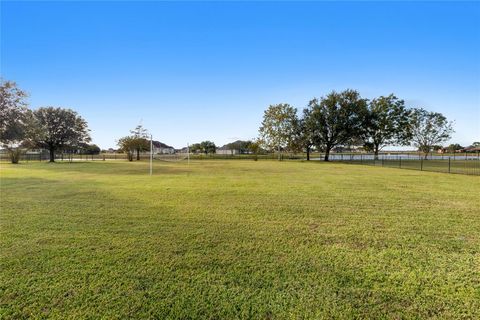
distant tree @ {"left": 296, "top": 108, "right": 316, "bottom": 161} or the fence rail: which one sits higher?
distant tree @ {"left": 296, "top": 108, "right": 316, "bottom": 161}

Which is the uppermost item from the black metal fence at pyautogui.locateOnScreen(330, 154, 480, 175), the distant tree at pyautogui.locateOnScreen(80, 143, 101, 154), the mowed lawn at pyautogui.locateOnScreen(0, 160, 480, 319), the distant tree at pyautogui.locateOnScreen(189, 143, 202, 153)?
the distant tree at pyautogui.locateOnScreen(189, 143, 202, 153)

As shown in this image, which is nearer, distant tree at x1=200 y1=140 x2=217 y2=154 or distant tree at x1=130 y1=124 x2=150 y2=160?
distant tree at x1=130 y1=124 x2=150 y2=160

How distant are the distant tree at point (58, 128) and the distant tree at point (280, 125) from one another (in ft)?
94.0

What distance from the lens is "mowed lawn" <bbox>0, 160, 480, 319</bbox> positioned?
6.94 feet

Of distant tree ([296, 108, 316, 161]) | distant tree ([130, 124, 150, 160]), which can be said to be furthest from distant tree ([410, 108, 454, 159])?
distant tree ([130, 124, 150, 160])

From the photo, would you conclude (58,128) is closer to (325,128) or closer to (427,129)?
(325,128)

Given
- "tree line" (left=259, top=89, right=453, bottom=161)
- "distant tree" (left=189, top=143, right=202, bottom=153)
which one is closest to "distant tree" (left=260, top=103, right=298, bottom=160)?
"tree line" (left=259, top=89, right=453, bottom=161)

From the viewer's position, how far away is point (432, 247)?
11.1ft

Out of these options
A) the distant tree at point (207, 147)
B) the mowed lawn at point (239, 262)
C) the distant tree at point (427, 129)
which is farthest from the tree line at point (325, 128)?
the distant tree at point (207, 147)

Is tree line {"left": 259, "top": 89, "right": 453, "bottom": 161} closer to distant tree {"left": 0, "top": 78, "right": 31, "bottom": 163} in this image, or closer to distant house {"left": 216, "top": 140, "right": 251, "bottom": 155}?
distant tree {"left": 0, "top": 78, "right": 31, "bottom": 163}

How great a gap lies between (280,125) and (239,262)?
35.7 meters

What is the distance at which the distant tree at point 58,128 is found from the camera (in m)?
34.5

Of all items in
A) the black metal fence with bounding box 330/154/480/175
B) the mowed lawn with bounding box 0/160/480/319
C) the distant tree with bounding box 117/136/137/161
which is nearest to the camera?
the mowed lawn with bounding box 0/160/480/319

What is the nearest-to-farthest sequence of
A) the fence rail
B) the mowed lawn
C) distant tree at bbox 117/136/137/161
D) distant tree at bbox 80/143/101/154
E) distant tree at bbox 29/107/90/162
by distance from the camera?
1. the mowed lawn
2. the fence rail
3. distant tree at bbox 29/107/90/162
4. distant tree at bbox 117/136/137/161
5. distant tree at bbox 80/143/101/154
